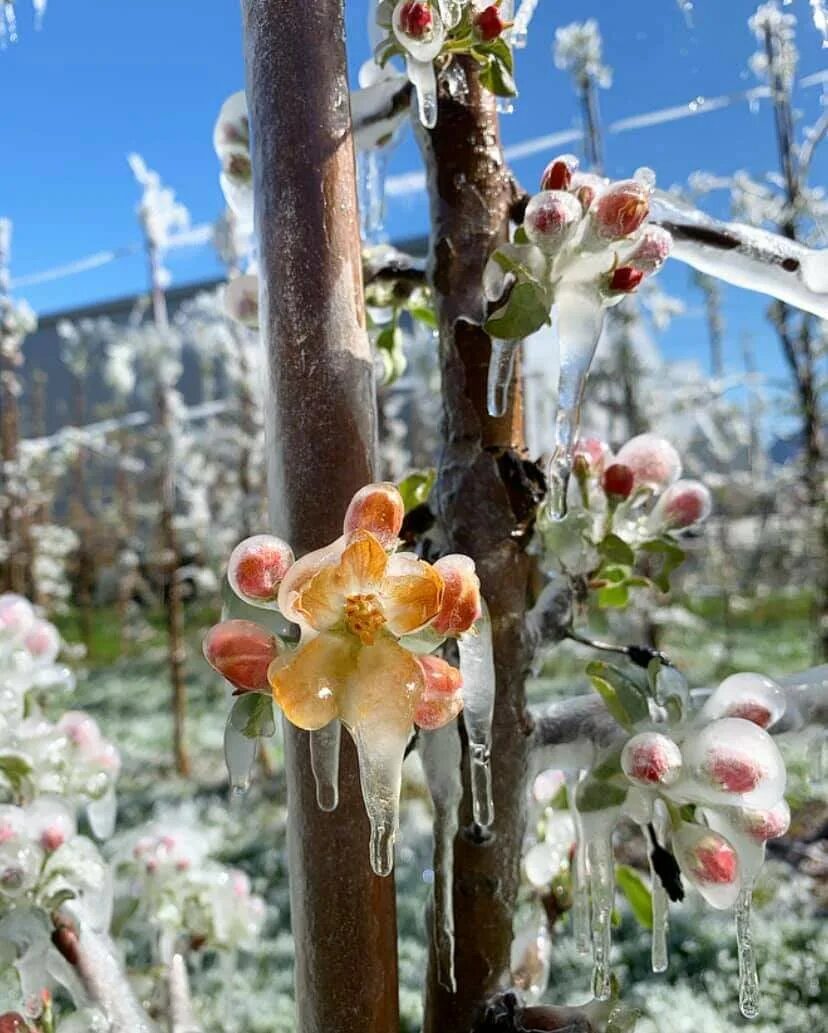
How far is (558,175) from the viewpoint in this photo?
1.75ft

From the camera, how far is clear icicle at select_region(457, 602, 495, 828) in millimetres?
438

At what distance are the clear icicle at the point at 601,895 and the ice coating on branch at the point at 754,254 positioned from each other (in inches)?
12.9

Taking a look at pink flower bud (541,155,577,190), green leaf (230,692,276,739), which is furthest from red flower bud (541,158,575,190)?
green leaf (230,692,276,739)

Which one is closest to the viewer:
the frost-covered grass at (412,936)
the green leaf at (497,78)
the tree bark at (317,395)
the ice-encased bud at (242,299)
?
the tree bark at (317,395)

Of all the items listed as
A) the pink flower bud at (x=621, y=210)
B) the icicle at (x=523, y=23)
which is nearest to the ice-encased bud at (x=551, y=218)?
the pink flower bud at (x=621, y=210)

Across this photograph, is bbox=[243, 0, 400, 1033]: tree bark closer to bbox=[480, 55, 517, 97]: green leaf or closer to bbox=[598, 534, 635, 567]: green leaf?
bbox=[480, 55, 517, 97]: green leaf

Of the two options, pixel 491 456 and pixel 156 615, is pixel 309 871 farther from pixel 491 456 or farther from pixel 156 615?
pixel 156 615

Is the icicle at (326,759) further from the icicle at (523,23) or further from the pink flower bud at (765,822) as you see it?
the icicle at (523,23)

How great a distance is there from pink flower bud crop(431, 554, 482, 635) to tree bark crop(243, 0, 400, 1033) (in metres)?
0.10

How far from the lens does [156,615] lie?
9641 millimetres

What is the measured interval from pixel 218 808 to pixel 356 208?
3770mm

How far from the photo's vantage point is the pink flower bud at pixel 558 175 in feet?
1.75

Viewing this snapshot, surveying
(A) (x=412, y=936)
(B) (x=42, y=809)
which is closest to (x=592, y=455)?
(B) (x=42, y=809)

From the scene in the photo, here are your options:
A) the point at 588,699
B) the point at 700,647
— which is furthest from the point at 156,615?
the point at 588,699
